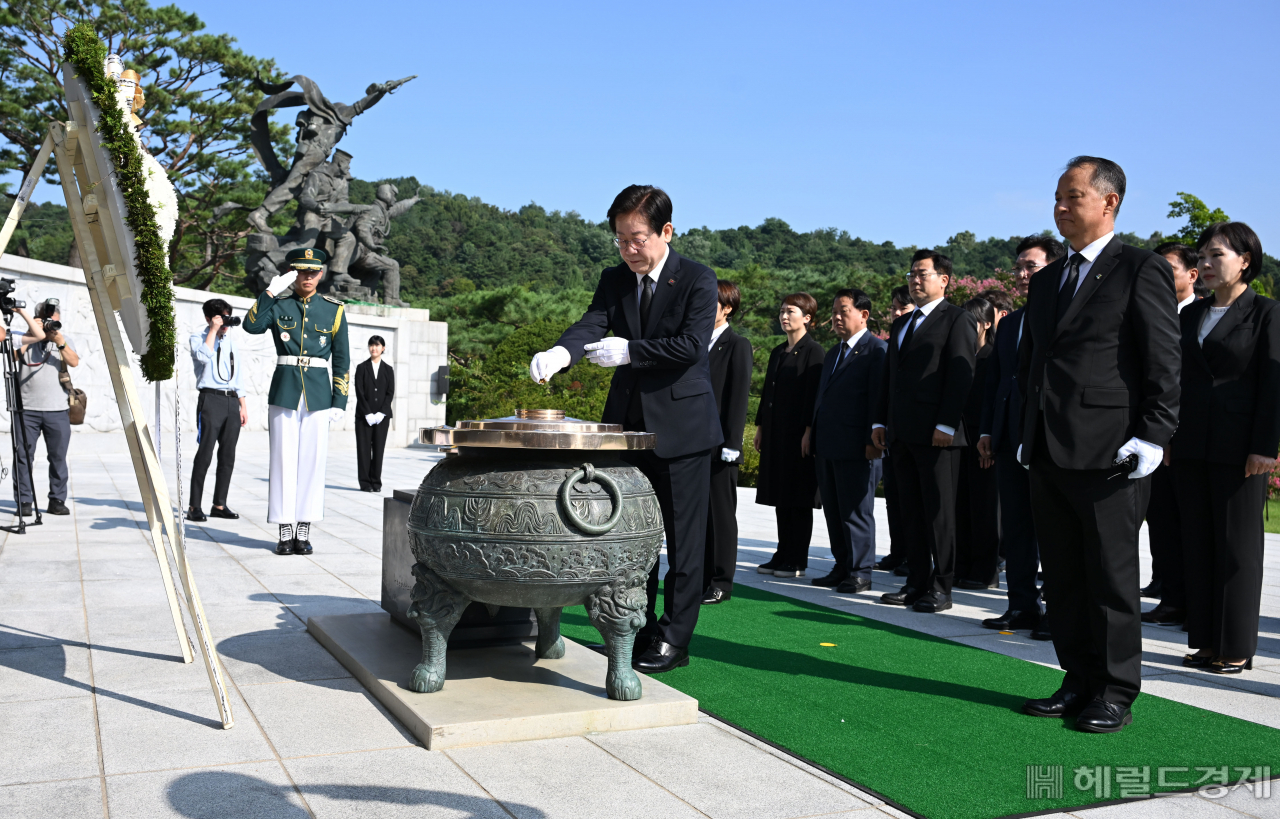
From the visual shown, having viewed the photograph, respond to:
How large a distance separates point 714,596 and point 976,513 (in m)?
1.95

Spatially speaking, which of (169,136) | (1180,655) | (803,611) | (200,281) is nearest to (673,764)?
(803,611)

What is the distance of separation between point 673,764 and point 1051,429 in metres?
1.74

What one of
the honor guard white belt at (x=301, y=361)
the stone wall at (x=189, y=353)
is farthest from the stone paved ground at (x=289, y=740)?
the stone wall at (x=189, y=353)

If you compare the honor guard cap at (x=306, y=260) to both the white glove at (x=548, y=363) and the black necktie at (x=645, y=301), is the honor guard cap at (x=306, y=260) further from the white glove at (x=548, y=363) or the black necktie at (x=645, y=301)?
the white glove at (x=548, y=363)

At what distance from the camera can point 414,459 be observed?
18.1m

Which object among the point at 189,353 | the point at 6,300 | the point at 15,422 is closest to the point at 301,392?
the point at 6,300

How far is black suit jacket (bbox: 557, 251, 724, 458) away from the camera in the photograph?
12.1 feet

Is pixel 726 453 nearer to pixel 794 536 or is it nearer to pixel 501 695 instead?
pixel 794 536

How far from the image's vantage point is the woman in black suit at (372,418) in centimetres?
1157

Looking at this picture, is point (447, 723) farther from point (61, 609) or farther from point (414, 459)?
point (414, 459)

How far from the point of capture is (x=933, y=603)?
17.5 feet

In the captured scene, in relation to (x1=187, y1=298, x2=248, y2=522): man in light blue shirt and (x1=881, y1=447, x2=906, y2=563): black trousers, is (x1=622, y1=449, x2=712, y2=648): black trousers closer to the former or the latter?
(x1=881, y1=447, x2=906, y2=563): black trousers

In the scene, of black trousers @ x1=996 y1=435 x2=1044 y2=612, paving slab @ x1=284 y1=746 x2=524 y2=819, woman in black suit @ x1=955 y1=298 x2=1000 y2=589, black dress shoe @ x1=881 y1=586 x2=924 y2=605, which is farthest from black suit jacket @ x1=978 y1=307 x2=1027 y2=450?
paving slab @ x1=284 y1=746 x2=524 y2=819

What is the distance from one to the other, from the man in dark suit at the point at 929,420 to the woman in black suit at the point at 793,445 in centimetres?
94
